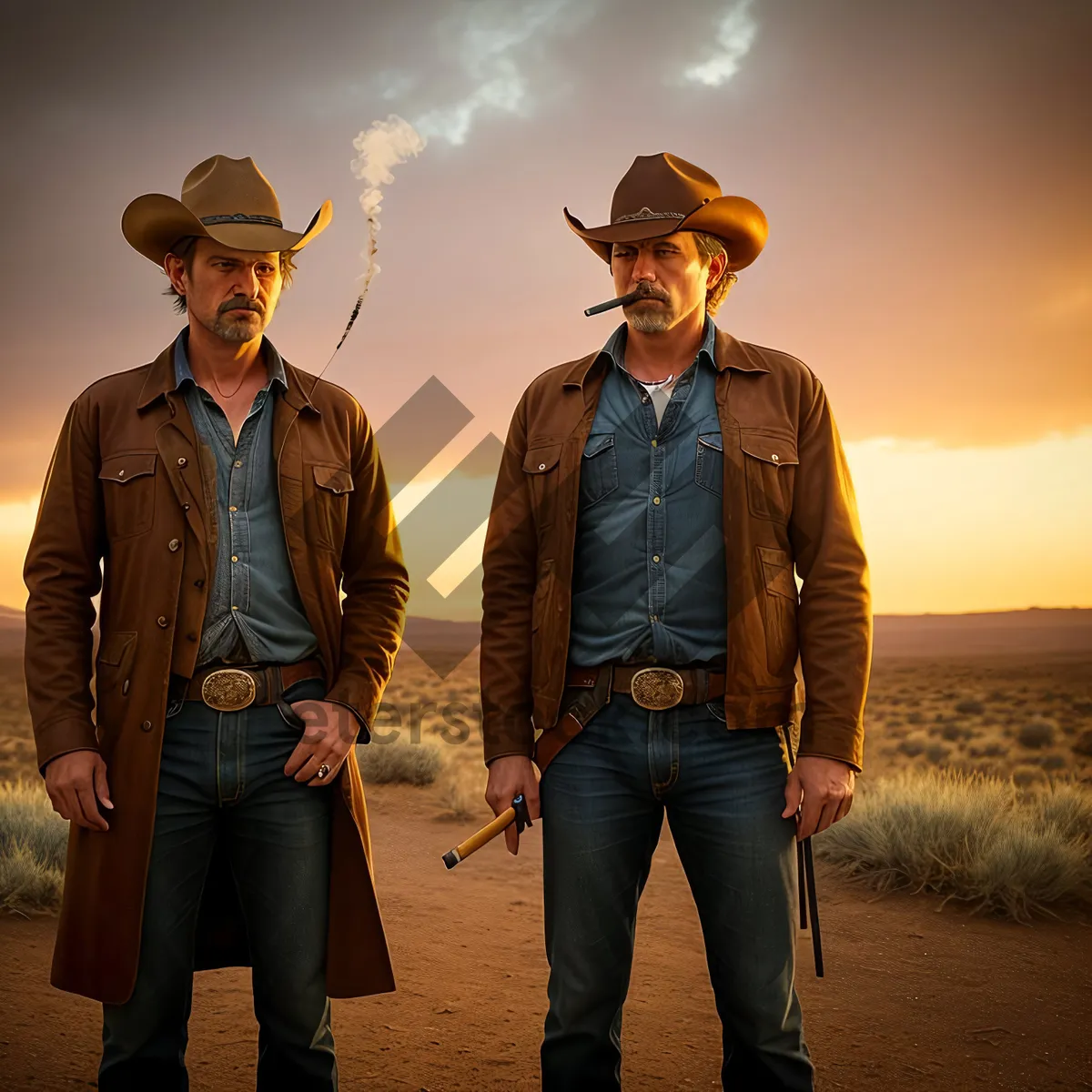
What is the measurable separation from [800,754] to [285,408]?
5.86 feet

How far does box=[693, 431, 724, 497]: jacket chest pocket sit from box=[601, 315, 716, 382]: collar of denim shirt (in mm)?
256

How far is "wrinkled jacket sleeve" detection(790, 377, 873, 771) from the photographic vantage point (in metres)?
2.71

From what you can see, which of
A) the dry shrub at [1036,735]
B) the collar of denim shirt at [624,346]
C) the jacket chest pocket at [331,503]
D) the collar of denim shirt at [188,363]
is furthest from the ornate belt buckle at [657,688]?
the dry shrub at [1036,735]

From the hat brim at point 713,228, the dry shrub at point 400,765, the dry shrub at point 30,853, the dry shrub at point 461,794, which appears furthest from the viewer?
the dry shrub at point 400,765

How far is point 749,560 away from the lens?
2.76m

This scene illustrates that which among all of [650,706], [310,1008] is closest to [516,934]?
[310,1008]

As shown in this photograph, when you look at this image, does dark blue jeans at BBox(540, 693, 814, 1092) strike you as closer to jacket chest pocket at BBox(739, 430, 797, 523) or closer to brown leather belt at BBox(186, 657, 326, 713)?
jacket chest pocket at BBox(739, 430, 797, 523)

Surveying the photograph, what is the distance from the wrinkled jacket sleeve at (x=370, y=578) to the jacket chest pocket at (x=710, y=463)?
3.20 feet

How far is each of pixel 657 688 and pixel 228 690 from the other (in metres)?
1.15

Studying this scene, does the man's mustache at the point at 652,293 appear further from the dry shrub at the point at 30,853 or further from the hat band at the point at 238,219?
the dry shrub at the point at 30,853

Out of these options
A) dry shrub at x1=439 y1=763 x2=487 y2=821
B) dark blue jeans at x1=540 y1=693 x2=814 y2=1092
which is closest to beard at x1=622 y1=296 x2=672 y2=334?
dark blue jeans at x1=540 y1=693 x2=814 y2=1092

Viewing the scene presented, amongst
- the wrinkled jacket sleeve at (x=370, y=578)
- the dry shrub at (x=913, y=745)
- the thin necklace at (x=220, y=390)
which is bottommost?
the dry shrub at (x=913, y=745)

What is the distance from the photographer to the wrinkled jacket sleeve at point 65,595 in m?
A: 2.79

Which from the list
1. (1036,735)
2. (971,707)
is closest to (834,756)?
(1036,735)
